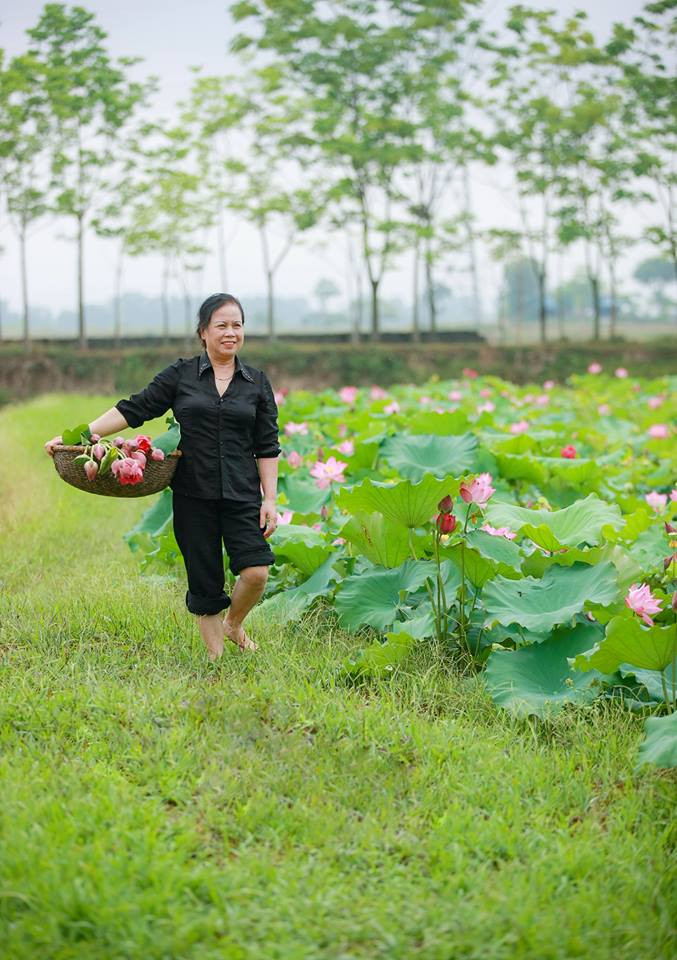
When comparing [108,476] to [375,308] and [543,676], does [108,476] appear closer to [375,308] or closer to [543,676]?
[543,676]

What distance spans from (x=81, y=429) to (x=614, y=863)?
1.89 metres

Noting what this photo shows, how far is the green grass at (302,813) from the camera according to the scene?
2133 mm

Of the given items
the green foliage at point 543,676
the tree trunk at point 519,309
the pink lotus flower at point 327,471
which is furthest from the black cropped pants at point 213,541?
the tree trunk at point 519,309

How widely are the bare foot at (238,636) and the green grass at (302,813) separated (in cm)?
5

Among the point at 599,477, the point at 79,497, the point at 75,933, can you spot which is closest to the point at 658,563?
the point at 599,477

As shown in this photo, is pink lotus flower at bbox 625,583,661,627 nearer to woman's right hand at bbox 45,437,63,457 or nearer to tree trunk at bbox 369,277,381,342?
woman's right hand at bbox 45,437,63,457

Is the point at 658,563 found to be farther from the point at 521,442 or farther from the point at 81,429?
the point at 81,429

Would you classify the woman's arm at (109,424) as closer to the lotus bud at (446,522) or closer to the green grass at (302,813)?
the green grass at (302,813)

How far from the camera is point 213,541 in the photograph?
3.30 metres

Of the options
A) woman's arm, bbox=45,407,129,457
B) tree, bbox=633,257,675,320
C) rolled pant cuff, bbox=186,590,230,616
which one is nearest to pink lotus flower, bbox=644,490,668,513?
rolled pant cuff, bbox=186,590,230,616

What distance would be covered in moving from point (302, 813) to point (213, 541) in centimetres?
104

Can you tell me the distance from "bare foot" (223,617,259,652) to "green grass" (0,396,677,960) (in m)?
0.05

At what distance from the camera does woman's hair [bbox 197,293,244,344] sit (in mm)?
3213

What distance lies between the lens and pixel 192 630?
3.70 meters
